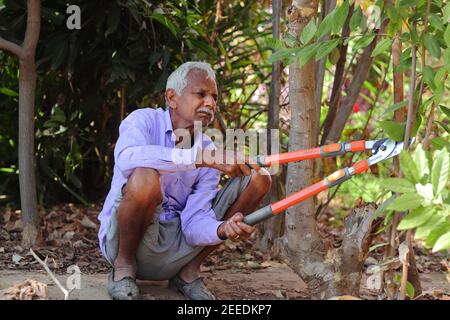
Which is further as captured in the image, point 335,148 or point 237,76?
point 237,76

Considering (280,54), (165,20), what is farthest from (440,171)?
(165,20)

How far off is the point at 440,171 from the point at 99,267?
6.49 feet

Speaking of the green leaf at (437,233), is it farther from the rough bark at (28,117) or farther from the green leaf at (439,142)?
the rough bark at (28,117)

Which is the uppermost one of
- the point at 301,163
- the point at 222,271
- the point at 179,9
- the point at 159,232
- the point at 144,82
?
the point at 179,9

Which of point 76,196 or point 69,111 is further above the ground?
point 69,111

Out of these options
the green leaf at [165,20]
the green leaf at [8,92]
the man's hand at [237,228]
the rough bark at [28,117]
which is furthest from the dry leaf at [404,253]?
the green leaf at [8,92]

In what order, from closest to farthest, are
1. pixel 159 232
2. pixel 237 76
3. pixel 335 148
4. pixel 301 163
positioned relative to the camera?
pixel 335 148, pixel 159 232, pixel 301 163, pixel 237 76

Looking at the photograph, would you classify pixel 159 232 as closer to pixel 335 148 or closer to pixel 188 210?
pixel 188 210

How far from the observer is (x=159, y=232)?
3225 mm

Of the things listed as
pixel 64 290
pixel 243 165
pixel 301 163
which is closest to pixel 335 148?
pixel 243 165

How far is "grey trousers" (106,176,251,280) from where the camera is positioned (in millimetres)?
3148

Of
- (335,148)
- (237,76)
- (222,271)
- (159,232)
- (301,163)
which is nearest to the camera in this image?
(335,148)

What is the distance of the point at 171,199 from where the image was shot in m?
3.32

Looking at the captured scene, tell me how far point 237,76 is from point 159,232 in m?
1.52
